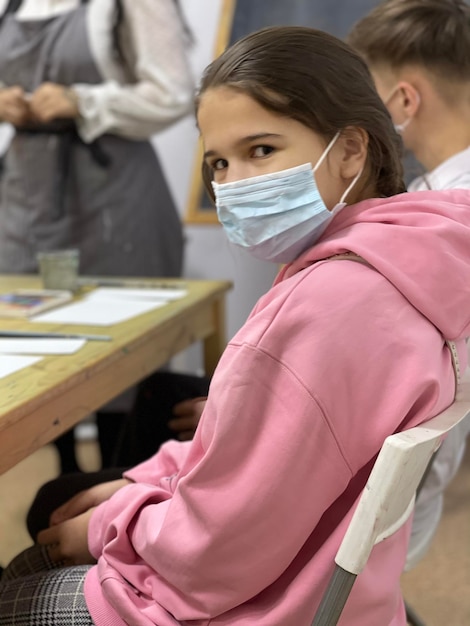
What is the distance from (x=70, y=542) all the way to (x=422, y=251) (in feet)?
1.87

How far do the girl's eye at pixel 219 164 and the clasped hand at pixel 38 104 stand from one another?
1445mm

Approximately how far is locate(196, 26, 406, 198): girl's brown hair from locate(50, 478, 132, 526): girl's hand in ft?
1.83

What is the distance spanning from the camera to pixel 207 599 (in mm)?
708

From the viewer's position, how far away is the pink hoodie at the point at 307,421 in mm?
666

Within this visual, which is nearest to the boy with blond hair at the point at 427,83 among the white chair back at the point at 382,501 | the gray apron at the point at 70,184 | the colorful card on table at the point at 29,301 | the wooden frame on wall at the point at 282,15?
the white chair back at the point at 382,501

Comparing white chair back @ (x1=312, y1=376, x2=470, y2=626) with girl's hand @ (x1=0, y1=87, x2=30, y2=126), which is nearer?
white chair back @ (x1=312, y1=376, x2=470, y2=626)

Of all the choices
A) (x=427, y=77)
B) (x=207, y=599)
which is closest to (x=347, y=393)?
(x=207, y=599)

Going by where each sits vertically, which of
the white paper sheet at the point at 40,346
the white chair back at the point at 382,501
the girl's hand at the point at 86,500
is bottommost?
the girl's hand at the point at 86,500

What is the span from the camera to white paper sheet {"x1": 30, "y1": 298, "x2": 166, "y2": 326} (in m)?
1.33

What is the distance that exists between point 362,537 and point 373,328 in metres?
0.19

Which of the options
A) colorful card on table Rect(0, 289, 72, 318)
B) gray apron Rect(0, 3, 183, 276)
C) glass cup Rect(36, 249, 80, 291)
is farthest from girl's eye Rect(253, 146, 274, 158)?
gray apron Rect(0, 3, 183, 276)

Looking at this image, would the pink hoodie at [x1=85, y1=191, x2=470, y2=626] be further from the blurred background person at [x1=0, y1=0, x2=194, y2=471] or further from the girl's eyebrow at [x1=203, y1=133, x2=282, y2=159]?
the blurred background person at [x1=0, y1=0, x2=194, y2=471]

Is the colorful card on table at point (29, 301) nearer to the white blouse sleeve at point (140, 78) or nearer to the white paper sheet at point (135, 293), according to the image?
the white paper sheet at point (135, 293)

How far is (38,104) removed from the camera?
85.1 inches
